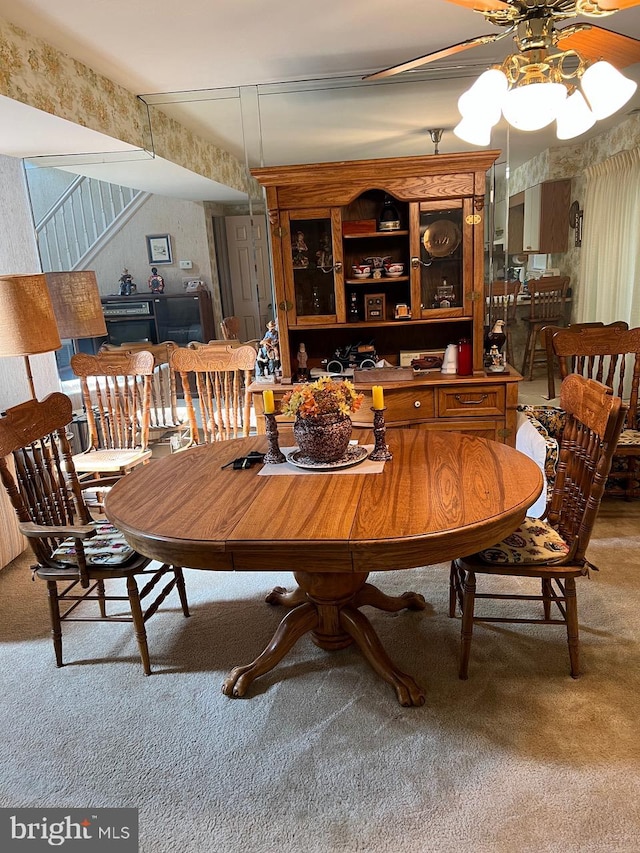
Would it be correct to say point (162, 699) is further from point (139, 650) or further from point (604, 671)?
point (604, 671)

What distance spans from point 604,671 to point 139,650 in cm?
171

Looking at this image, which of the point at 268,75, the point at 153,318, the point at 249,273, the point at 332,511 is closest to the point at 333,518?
the point at 332,511

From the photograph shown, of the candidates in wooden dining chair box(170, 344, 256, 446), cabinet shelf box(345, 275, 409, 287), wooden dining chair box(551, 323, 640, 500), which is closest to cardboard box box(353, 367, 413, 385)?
cabinet shelf box(345, 275, 409, 287)

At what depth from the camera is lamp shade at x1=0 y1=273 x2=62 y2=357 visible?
296 cm

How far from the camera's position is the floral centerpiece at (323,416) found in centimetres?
212

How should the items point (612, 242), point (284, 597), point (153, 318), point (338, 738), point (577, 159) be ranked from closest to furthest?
point (338, 738)
point (284, 597)
point (577, 159)
point (612, 242)
point (153, 318)

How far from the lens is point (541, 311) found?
13.7 feet

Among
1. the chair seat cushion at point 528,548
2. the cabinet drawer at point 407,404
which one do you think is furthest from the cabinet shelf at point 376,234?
the chair seat cushion at point 528,548

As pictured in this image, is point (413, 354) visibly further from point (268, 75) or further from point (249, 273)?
point (268, 75)

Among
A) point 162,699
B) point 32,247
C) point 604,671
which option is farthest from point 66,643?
point 32,247

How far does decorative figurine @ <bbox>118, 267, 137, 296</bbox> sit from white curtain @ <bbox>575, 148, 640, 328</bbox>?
368 centimetres

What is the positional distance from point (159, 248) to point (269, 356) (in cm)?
212

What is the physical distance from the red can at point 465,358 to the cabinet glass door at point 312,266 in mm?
770

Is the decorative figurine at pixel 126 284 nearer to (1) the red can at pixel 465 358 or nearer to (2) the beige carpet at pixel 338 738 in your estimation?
(1) the red can at pixel 465 358
